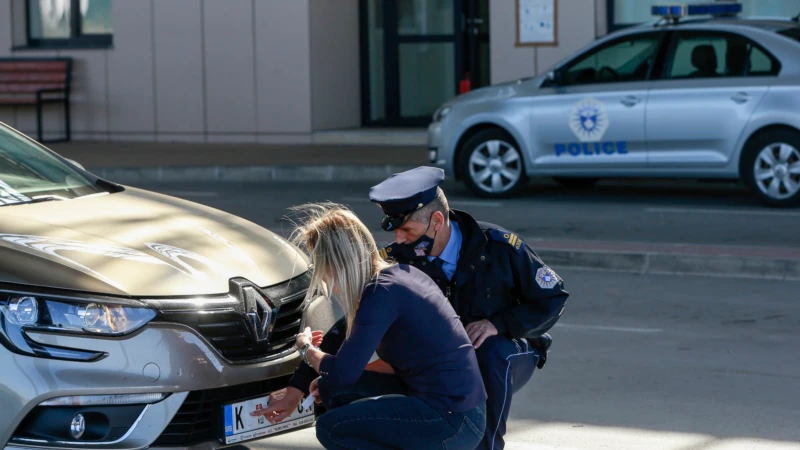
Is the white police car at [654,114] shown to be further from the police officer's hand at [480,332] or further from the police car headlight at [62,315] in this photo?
the police car headlight at [62,315]

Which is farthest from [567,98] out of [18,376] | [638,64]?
[18,376]

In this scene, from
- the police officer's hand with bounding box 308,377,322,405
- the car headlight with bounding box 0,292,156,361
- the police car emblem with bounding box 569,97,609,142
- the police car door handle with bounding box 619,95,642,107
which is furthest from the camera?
the police car emblem with bounding box 569,97,609,142

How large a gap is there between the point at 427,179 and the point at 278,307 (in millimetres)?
809

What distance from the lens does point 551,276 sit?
4461 mm

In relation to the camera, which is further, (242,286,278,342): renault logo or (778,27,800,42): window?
(778,27,800,42): window

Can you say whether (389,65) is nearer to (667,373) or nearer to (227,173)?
(227,173)

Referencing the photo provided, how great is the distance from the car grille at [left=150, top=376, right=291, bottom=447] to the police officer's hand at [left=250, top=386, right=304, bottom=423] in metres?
0.08

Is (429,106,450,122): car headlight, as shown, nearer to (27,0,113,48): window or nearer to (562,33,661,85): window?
(562,33,661,85): window

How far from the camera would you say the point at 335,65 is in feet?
62.2

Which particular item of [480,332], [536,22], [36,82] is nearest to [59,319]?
[480,332]

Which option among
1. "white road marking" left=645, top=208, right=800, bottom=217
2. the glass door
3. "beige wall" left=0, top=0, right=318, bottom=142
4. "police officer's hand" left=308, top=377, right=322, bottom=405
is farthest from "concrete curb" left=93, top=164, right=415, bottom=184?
"police officer's hand" left=308, top=377, right=322, bottom=405

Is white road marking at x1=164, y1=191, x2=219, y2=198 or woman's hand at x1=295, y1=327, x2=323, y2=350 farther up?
woman's hand at x1=295, y1=327, x2=323, y2=350

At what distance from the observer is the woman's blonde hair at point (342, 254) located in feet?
13.3

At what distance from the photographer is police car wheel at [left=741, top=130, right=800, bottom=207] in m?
11.8
